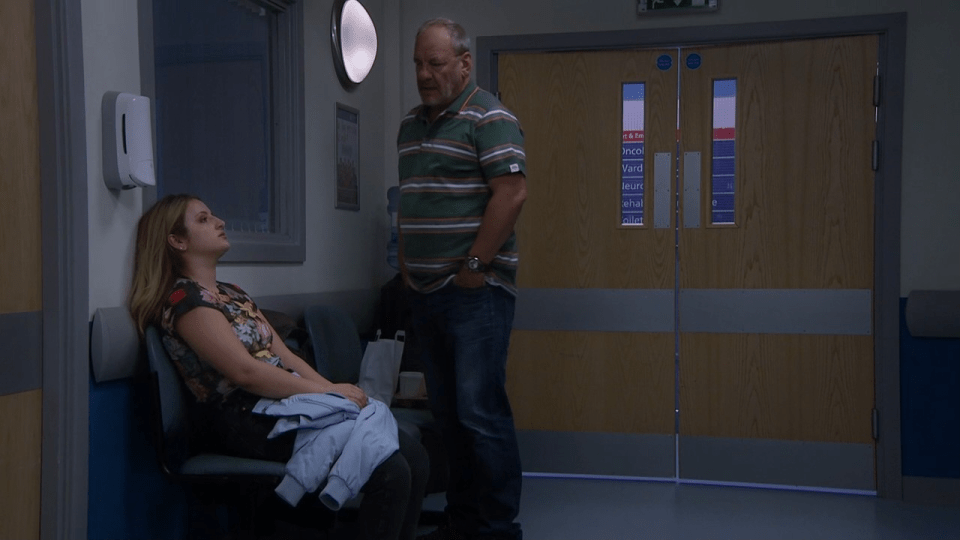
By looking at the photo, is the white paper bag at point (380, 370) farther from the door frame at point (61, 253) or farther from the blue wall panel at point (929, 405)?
the blue wall panel at point (929, 405)

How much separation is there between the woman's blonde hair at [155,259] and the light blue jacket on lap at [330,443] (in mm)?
396

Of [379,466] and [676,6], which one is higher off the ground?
[676,6]

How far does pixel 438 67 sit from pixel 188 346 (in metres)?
1.11

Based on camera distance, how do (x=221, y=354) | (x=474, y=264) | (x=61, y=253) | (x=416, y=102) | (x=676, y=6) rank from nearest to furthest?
(x=61, y=253)
(x=221, y=354)
(x=474, y=264)
(x=676, y=6)
(x=416, y=102)

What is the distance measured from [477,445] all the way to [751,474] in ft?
5.55

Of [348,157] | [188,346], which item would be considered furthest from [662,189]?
[188,346]

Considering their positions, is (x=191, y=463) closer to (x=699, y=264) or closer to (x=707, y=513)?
(x=707, y=513)

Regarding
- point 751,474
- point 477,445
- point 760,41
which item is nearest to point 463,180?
point 477,445

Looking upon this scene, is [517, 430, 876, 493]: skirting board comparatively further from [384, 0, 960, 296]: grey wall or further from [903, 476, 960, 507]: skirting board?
[384, 0, 960, 296]: grey wall

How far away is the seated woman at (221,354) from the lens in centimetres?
207

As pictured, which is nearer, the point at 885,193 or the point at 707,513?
the point at 707,513

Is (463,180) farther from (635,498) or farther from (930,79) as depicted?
(930,79)

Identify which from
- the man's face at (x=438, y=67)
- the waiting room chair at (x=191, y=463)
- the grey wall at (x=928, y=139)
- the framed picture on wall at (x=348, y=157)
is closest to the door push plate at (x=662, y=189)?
the grey wall at (x=928, y=139)

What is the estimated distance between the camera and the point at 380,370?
3.16 m
